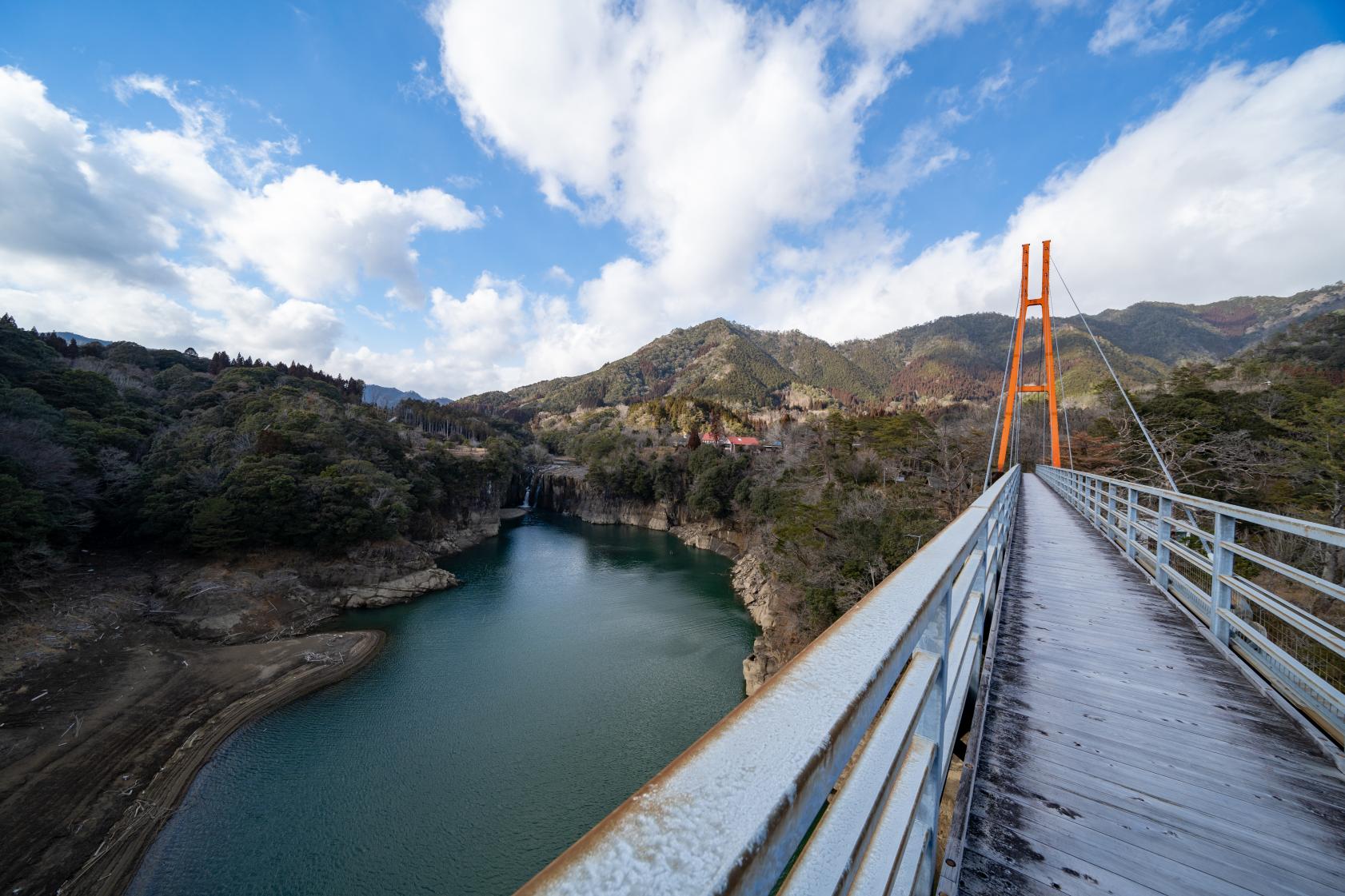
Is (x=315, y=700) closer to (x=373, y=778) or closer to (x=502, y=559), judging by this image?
(x=373, y=778)

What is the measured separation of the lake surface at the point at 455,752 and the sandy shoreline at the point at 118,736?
0.44 metres

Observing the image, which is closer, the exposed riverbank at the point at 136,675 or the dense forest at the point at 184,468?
the exposed riverbank at the point at 136,675

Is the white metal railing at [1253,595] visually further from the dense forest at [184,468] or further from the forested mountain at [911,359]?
the forested mountain at [911,359]

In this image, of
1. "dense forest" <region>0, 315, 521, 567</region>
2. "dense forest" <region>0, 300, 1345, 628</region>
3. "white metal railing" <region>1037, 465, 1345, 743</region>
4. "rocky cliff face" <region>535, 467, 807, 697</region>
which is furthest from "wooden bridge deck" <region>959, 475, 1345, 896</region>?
"dense forest" <region>0, 315, 521, 567</region>

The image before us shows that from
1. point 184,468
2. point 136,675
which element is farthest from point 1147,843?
point 184,468

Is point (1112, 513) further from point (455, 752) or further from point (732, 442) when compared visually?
point (732, 442)

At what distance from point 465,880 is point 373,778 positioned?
3.09 metres

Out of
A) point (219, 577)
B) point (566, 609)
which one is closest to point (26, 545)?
point (219, 577)

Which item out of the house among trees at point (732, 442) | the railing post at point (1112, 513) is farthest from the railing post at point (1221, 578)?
the house among trees at point (732, 442)

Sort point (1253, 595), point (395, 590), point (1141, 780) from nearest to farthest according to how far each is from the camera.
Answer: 1. point (1141, 780)
2. point (1253, 595)
3. point (395, 590)

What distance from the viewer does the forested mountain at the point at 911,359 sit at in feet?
227

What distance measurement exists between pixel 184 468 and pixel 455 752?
50.6 ft

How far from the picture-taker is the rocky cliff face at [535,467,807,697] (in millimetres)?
12359

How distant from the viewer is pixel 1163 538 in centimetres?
358
